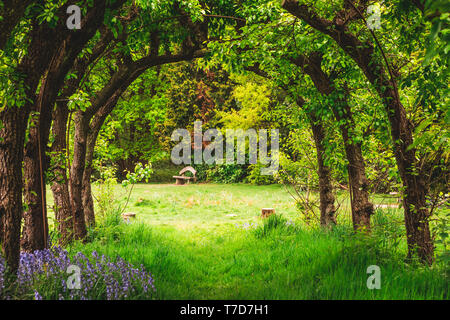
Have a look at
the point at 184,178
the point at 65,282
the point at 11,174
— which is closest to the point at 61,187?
the point at 11,174

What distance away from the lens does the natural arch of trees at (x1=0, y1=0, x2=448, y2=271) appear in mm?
2873

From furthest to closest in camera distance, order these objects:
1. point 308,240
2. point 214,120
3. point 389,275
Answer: point 214,120, point 308,240, point 389,275

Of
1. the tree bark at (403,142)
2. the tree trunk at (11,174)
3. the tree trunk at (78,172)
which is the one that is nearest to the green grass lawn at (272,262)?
the tree bark at (403,142)

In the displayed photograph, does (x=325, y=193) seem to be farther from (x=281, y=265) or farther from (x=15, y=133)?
(x=15, y=133)

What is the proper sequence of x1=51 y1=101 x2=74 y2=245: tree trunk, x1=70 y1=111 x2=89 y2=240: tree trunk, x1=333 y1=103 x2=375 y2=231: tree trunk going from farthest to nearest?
x1=70 y1=111 x2=89 y2=240: tree trunk, x1=51 y1=101 x2=74 y2=245: tree trunk, x1=333 y1=103 x2=375 y2=231: tree trunk

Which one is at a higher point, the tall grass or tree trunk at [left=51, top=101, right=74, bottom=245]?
tree trunk at [left=51, top=101, right=74, bottom=245]

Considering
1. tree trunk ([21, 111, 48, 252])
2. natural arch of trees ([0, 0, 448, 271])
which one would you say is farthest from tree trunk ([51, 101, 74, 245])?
tree trunk ([21, 111, 48, 252])

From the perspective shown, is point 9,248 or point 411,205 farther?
point 411,205

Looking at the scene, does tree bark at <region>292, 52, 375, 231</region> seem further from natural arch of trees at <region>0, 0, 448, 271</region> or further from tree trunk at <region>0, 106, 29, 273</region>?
tree trunk at <region>0, 106, 29, 273</region>

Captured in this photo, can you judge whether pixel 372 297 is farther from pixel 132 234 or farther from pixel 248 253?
pixel 132 234

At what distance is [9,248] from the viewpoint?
2914 mm

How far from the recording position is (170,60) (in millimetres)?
6215

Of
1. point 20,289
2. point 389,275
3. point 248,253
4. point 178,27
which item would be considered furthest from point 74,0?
point 248,253

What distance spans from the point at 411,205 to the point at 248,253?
293 cm
